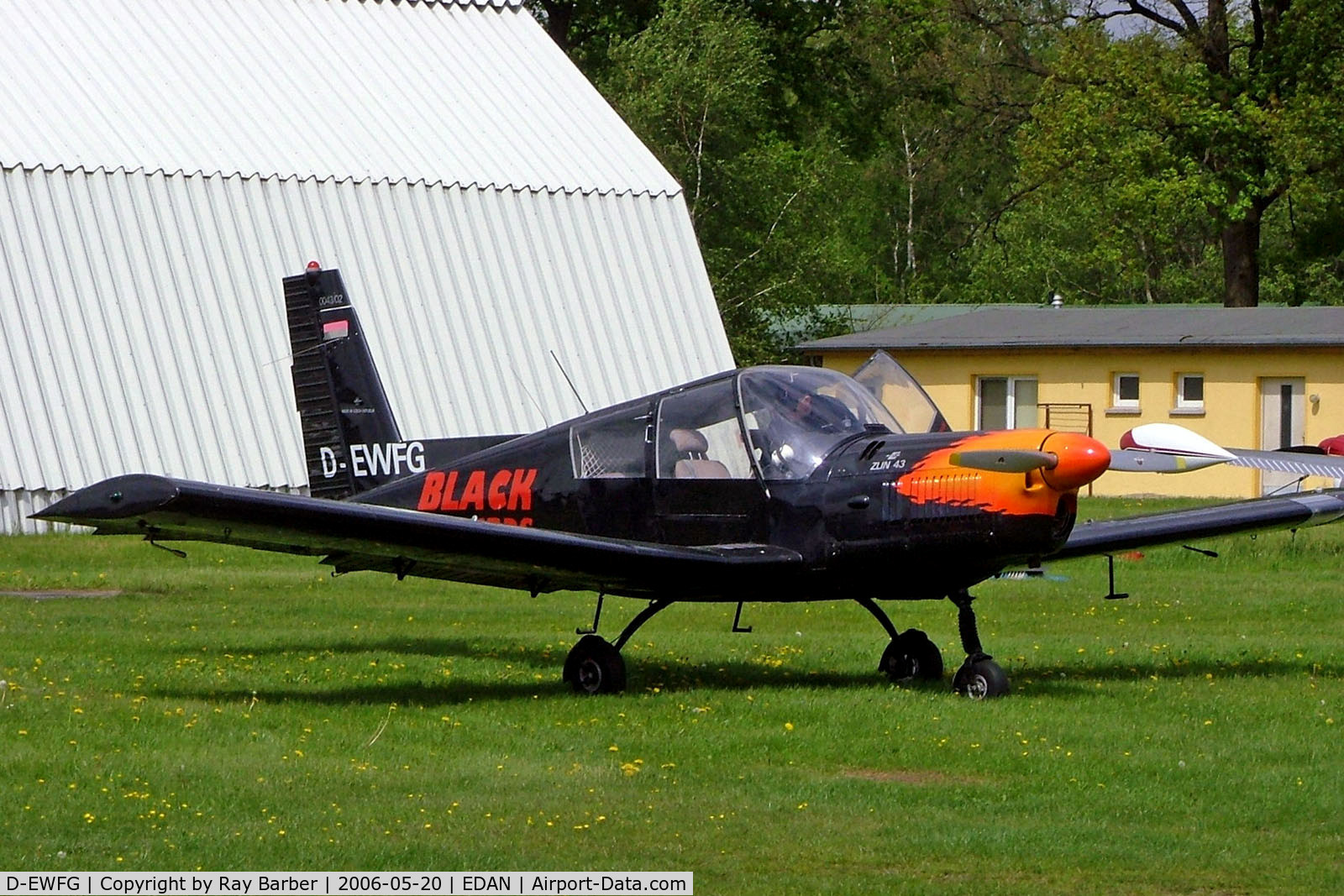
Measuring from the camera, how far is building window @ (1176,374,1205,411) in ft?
135

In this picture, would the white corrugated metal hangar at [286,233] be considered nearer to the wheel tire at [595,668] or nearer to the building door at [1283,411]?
the building door at [1283,411]

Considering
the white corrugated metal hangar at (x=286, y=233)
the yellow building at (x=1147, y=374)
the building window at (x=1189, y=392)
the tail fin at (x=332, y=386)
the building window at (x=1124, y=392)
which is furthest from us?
the building window at (x=1124, y=392)

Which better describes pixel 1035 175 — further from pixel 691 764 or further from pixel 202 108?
pixel 691 764

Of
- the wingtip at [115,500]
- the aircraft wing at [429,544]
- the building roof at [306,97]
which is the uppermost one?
the building roof at [306,97]

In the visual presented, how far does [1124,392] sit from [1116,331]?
1.42 metres

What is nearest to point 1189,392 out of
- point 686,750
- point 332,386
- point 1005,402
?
point 1005,402

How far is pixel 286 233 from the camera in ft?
96.9

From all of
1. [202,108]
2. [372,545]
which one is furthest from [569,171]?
[372,545]

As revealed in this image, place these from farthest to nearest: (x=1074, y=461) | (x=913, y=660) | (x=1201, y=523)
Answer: (x=1201, y=523) → (x=913, y=660) → (x=1074, y=461)

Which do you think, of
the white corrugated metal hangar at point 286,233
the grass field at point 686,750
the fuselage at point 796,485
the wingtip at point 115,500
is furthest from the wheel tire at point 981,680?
the white corrugated metal hangar at point 286,233

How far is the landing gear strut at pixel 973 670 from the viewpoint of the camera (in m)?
12.2

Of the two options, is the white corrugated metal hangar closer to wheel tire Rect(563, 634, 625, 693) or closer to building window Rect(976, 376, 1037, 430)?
building window Rect(976, 376, 1037, 430)

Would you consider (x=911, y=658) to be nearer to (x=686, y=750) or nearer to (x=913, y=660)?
(x=913, y=660)

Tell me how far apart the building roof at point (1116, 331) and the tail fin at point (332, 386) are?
27.6 meters
